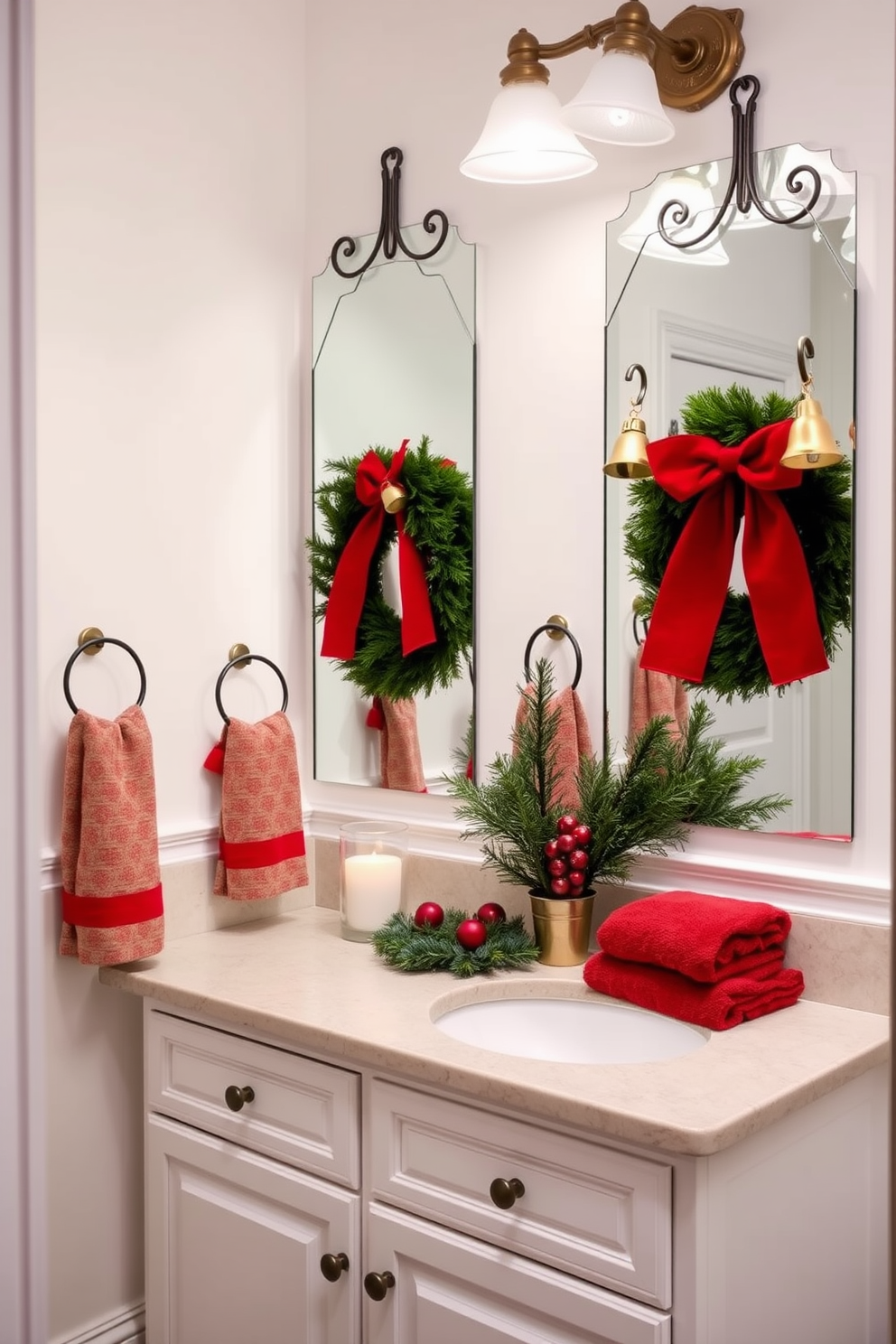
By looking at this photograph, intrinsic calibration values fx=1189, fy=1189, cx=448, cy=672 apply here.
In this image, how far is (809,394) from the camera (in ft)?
5.32

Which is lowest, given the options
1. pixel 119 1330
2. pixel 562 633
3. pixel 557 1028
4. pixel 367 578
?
pixel 119 1330

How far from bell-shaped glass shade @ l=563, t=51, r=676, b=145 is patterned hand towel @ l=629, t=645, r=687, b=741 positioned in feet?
2.39

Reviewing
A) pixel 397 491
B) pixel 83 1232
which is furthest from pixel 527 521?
pixel 83 1232

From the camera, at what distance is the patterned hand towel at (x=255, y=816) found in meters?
2.05

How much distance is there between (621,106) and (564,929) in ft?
3.78

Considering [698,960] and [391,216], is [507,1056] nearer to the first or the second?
[698,960]

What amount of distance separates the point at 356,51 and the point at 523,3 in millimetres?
375

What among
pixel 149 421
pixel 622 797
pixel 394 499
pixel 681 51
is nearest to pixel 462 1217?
pixel 622 797

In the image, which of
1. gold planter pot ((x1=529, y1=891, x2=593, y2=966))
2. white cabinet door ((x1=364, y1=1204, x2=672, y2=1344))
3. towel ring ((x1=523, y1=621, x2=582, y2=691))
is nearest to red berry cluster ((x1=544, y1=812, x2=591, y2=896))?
gold planter pot ((x1=529, y1=891, x2=593, y2=966))

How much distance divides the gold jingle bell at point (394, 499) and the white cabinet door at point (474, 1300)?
1114 millimetres

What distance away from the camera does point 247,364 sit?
2.18m

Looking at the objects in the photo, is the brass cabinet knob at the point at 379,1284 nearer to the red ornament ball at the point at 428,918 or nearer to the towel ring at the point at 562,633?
the red ornament ball at the point at 428,918

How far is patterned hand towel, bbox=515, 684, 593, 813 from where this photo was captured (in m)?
1.87

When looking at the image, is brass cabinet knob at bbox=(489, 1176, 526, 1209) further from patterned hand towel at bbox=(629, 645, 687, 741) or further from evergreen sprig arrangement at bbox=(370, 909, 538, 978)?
patterned hand towel at bbox=(629, 645, 687, 741)
